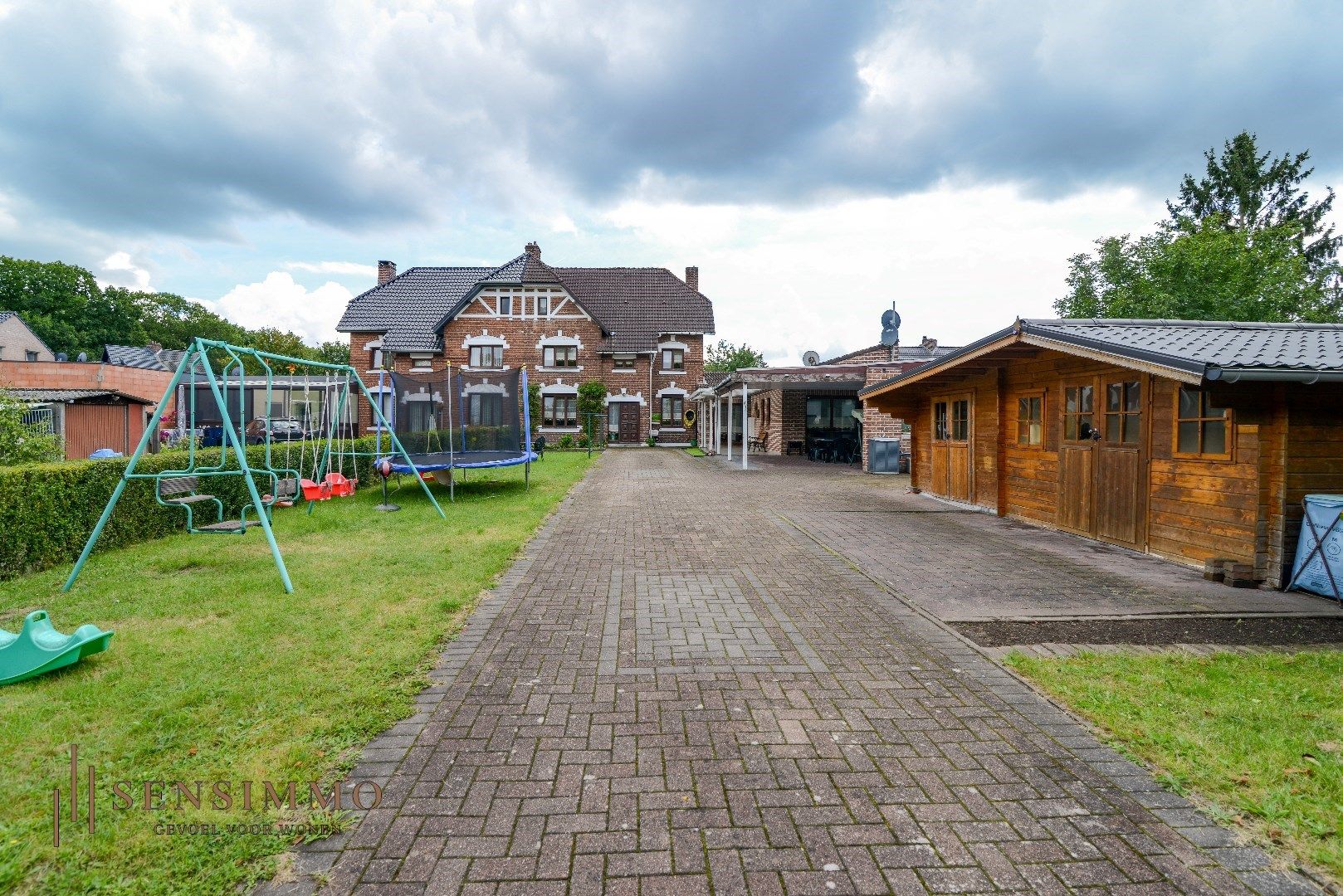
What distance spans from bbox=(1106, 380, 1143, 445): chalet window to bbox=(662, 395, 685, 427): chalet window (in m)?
27.0

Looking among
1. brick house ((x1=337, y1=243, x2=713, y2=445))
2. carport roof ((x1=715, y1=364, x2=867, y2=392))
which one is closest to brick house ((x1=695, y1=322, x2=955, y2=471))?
carport roof ((x1=715, y1=364, x2=867, y2=392))

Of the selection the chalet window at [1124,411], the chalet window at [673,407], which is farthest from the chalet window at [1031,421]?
the chalet window at [673,407]

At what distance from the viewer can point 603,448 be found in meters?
32.1

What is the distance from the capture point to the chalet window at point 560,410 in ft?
112

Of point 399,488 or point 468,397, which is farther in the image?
point 468,397

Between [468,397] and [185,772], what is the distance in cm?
1171

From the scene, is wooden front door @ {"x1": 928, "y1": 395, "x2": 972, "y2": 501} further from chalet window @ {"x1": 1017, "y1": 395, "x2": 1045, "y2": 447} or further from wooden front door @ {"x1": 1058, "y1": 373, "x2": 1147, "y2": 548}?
wooden front door @ {"x1": 1058, "y1": 373, "x2": 1147, "y2": 548}

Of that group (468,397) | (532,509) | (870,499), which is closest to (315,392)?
(468,397)

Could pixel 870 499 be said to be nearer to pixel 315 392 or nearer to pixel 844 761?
pixel 844 761

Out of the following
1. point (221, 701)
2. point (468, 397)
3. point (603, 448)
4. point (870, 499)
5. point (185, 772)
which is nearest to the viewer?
point (185, 772)

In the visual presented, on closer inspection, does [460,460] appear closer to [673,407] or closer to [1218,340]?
[1218,340]

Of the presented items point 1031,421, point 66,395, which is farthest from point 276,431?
point 1031,421

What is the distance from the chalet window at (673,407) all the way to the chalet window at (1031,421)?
24799 mm

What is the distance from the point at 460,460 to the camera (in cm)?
1241
